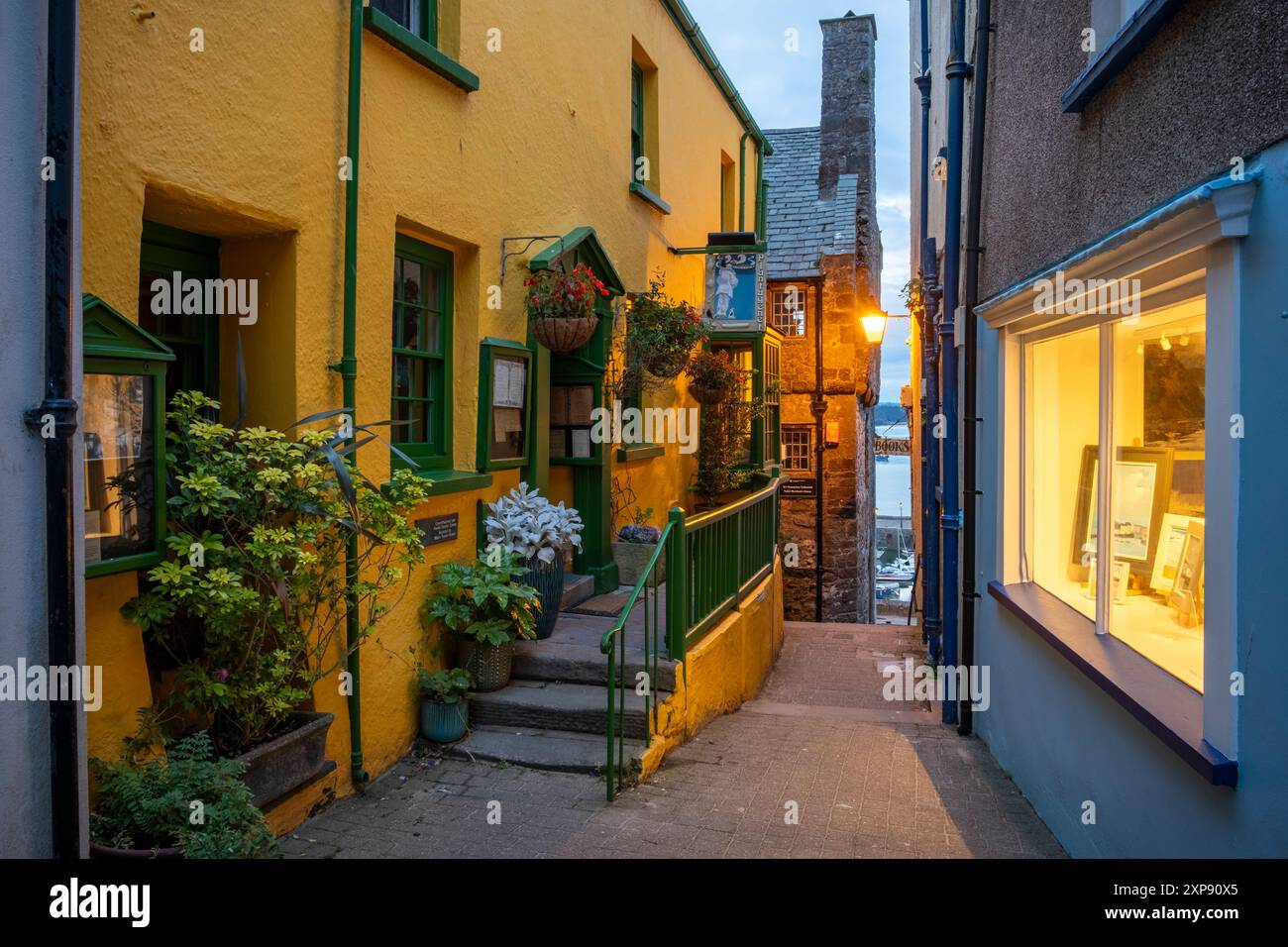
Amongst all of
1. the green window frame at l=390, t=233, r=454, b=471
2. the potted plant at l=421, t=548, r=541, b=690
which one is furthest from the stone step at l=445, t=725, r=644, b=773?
the green window frame at l=390, t=233, r=454, b=471

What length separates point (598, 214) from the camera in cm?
874

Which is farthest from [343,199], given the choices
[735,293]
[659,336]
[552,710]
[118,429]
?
[735,293]

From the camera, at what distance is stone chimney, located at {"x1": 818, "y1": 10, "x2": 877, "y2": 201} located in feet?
64.0

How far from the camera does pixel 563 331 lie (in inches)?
273

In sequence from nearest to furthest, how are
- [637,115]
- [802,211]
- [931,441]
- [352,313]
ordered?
[352,313], [931,441], [637,115], [802,211]

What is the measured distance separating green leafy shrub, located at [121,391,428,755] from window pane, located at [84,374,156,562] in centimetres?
15

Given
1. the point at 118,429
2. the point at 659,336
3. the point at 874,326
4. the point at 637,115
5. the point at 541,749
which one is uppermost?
the point at 637,115

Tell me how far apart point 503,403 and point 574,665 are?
189cm

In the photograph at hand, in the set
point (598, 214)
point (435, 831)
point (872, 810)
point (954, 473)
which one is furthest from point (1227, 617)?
point (598, 214)

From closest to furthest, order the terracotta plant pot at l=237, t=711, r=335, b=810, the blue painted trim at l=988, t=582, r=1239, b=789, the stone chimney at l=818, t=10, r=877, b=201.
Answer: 1. the blue painted trim at l=988, t=582, r=1239, b=789
2. the terracotta plant pot at l=237, t=711, r=335, b=810
3. the stone chimney at l=818, t=10, r=877, b=201

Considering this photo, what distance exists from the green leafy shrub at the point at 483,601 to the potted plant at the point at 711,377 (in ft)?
17.6

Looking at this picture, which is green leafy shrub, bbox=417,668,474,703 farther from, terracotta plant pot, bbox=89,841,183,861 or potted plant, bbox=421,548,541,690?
terracotta plant pot, bbox=89,841,183,861

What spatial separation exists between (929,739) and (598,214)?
5314 mm

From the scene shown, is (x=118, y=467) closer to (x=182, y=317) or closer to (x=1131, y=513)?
(x=182, y=317)
